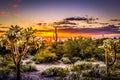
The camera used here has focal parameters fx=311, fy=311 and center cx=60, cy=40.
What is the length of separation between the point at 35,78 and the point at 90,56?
9.14m

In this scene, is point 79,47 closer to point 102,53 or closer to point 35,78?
point 102,53

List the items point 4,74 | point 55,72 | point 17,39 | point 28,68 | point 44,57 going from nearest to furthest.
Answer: point 17,39 → point 4,74 → point 55,72 → point 28,68 → point 44,57

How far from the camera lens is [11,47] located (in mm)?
13227

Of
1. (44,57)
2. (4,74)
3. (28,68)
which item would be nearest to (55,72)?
(28,68)

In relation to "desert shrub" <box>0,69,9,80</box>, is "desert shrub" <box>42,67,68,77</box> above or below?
below

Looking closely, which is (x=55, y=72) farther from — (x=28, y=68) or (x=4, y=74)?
(x=4, y=74)

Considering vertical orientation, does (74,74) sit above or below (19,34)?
below

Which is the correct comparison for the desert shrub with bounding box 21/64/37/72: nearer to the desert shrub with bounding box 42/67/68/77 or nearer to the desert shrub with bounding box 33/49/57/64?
the desert shrub with bounding box 42/67/68/77

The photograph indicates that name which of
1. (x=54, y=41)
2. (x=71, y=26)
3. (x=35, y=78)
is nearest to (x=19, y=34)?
(x=35, y=78)

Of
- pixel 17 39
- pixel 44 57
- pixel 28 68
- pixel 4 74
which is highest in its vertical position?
pixel 17 39

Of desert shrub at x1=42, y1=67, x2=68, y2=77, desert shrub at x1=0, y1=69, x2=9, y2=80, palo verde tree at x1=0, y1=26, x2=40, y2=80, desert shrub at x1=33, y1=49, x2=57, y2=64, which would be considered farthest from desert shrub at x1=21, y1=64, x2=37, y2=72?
desert shrub at x1=33, y1=49, x2=57, y2=64

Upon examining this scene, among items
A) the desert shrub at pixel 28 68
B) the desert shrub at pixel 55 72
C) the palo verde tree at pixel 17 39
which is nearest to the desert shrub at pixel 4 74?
the palo verde tree at pixel 17 39

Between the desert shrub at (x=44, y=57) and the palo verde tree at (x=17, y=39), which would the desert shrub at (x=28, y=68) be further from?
the desert shrub at (x=44, y=57)

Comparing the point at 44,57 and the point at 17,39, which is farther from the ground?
the point at 17,39
